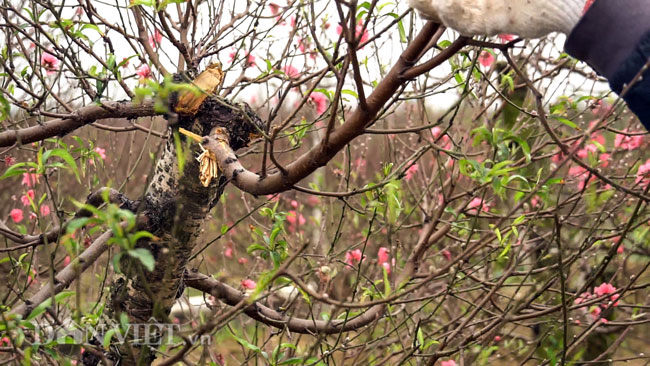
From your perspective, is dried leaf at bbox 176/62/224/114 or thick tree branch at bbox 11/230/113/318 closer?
thick tree branch at bbox 11/230/113/318

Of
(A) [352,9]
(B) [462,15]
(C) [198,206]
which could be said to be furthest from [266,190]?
(B) [462,15]

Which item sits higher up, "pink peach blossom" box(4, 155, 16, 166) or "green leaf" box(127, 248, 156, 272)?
"pink peach blossom" box(4, 155, 16, 166)

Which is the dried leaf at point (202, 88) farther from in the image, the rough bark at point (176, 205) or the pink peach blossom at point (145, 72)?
the pink peach blossom at point (145, 72)

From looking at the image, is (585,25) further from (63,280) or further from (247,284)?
(247,284)

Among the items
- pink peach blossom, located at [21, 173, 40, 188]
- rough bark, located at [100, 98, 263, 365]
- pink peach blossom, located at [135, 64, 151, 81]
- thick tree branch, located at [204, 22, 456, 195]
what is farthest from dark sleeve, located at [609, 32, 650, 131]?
pink peach blossom, located at [135, 64, 151, 81]

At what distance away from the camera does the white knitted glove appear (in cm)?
109

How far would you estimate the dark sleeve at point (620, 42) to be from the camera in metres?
1.26

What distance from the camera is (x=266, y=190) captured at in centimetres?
161

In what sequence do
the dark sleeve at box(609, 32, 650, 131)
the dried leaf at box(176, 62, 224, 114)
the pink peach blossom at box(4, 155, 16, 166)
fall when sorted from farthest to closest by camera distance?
the pink peach blossom at box(4, 155, 16, 166), the dried leaf at box(176, 62, 224, 114), the dark sleeve at box(609, 32, 650, 131)

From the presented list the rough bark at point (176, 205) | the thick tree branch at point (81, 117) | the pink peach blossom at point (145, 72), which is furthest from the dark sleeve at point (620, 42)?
the pink peach blossom at point (145, 72)

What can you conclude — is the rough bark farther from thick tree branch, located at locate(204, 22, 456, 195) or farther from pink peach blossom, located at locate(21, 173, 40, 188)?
pink peach blossom, located at locate(21, 173, 40, 188)

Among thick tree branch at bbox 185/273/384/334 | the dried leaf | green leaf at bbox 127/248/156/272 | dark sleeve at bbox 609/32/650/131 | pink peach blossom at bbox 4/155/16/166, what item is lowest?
green leaf at bbox 127/248/156/272

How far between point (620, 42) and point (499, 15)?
1.21 ft

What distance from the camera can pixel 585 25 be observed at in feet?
4.31
